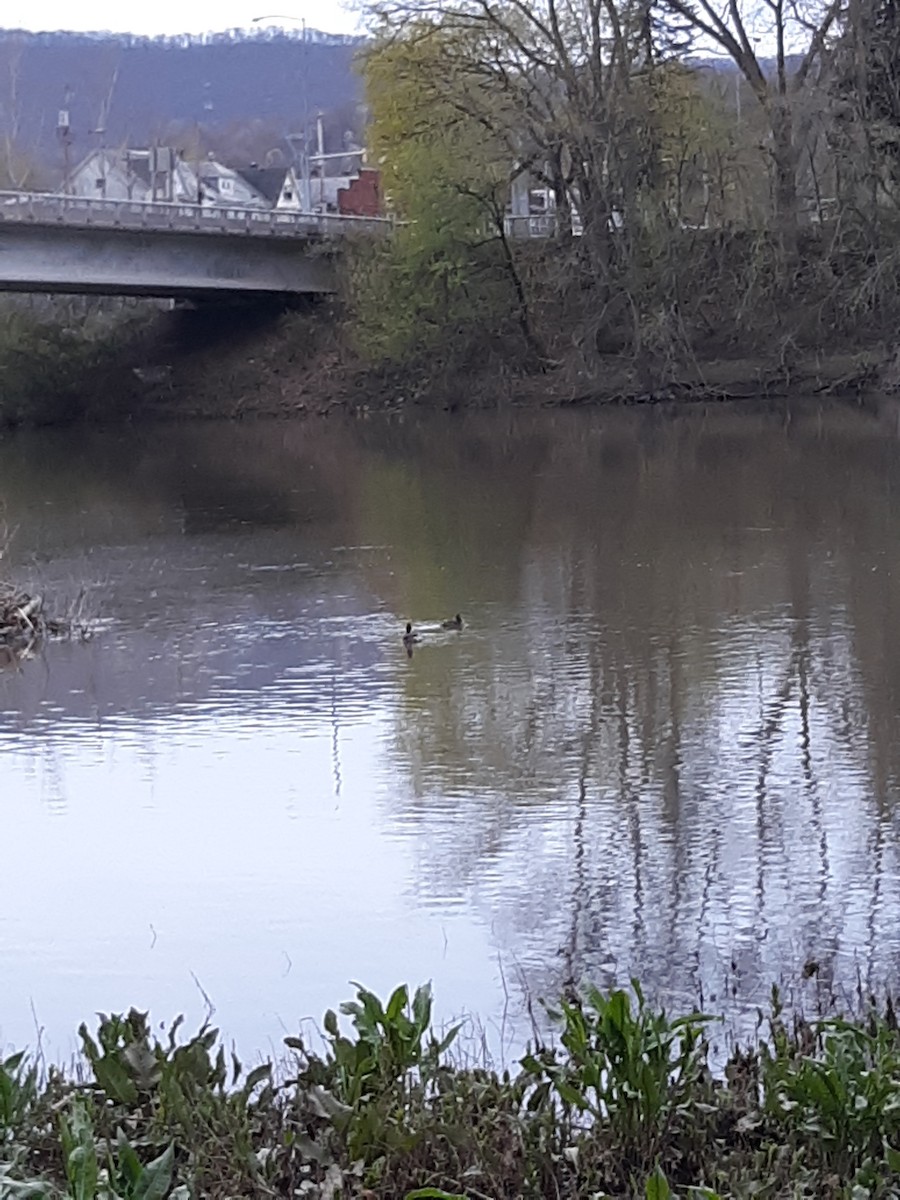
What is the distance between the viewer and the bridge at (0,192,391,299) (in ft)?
152

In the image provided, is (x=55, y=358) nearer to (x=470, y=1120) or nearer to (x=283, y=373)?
(x=283, y=373)

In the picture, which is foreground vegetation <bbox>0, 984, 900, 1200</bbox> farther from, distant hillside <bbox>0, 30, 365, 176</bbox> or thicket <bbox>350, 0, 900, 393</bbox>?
distant hillside <bbox>0, 30, 365, 176</bbox>

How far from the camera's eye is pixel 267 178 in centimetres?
11881

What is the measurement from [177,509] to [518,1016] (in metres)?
20.7

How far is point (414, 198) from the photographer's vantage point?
4872 centimetres

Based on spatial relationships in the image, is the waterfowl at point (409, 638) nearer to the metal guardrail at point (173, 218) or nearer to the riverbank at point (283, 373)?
the riverbank at point (283, 373)

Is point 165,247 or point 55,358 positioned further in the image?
point 55,358

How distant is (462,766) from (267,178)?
11202 cm

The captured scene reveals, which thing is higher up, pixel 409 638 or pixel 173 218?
pixel 173 218

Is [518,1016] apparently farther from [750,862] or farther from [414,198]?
[414,198]

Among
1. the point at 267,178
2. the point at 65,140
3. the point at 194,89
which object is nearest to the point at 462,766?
the point at 65,140

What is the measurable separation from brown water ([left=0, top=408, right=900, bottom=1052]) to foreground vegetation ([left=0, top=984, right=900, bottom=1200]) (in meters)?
1.39

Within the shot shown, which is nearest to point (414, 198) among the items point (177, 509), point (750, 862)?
point (177, 509)

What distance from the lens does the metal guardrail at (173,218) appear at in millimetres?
45906
